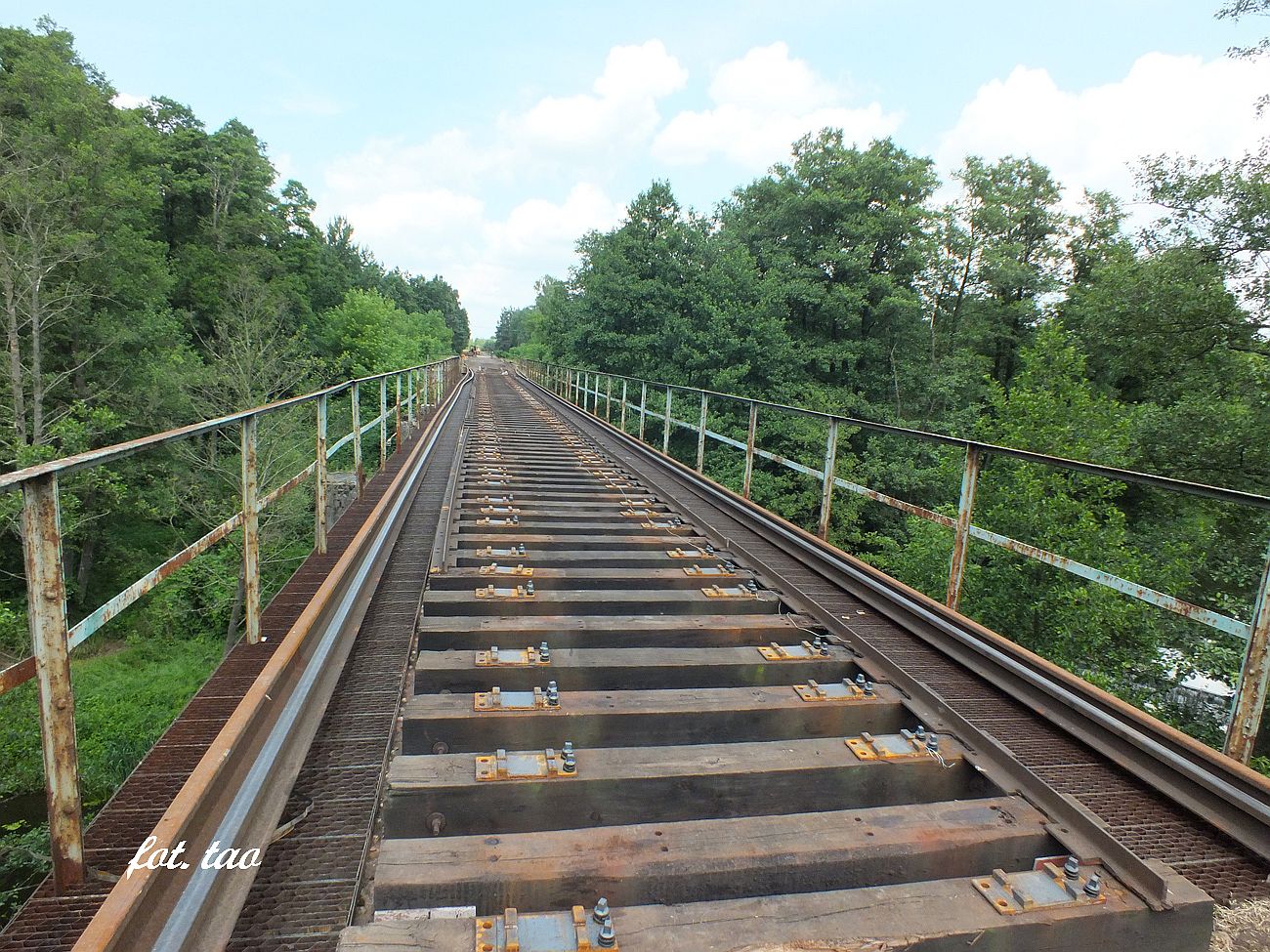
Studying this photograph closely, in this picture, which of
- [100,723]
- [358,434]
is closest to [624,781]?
[358,434]

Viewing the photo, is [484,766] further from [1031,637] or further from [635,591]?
[1031,637]

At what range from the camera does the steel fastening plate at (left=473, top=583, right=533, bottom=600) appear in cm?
381

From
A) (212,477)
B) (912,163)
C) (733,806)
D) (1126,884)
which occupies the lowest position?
(212,477)

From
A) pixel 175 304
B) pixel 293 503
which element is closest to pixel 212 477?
pixel 293 503

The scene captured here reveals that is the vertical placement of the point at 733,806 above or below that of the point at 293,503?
above

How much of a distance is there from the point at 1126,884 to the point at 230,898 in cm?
223

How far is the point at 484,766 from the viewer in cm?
225

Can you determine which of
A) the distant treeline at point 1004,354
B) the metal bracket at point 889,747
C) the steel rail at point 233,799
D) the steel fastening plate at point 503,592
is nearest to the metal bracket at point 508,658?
the steel rail at point 233,799

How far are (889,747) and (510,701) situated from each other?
135 cm

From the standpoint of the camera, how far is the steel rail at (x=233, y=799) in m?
1.58

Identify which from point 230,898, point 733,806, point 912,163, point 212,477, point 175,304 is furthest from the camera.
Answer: point 175,304

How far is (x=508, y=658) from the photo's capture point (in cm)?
304

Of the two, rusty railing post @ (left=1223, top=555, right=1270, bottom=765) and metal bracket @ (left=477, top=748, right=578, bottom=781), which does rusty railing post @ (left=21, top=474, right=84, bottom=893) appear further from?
rusty railing post @ (left=1223, top=555, right=1270, bottom=765)

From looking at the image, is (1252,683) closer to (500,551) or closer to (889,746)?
(889,746)
